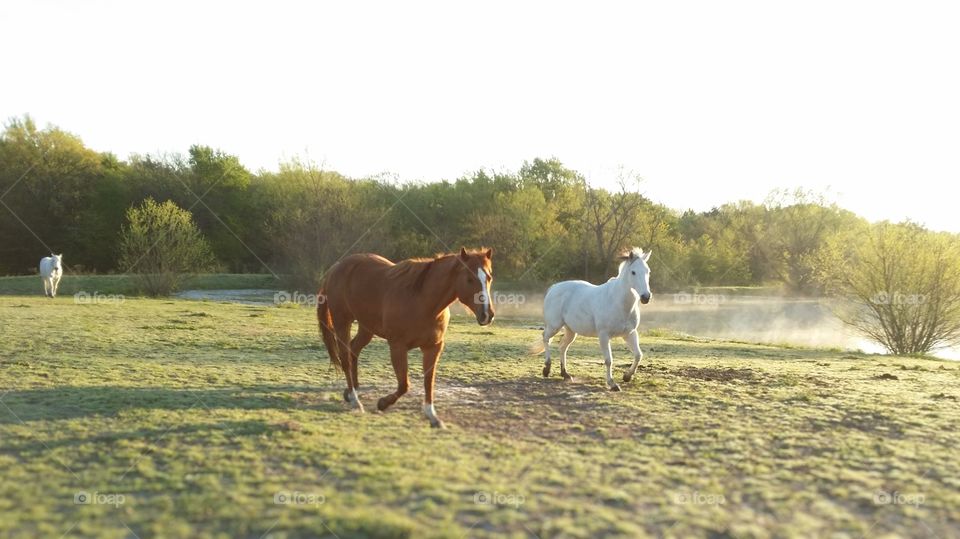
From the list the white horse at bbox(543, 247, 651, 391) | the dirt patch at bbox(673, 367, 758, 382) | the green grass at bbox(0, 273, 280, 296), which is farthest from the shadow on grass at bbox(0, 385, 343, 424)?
the green grass at bbox(0, 273, 280, 296)

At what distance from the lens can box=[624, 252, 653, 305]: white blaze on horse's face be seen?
31.3ft

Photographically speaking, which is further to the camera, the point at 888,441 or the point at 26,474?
the point at 888,441

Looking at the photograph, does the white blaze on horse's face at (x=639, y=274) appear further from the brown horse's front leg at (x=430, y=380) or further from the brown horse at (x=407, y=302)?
the brown horse's front leg at (x=430, y=380)

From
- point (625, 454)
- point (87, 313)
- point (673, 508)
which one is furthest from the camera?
point (87, 313)

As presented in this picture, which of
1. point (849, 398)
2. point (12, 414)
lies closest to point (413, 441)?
point (12, 414)

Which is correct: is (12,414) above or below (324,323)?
below

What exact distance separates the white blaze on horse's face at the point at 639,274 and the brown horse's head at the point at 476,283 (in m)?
3.20

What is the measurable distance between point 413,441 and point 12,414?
453 centimetres

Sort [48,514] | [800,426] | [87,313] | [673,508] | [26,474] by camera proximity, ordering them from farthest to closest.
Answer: [87,313], [800,426], [26,474], [673,508], [48,514]

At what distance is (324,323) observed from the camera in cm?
913

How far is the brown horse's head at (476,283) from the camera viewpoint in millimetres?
7020

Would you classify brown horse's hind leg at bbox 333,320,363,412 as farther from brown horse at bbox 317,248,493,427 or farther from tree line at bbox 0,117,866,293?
tree line at bbox 0,117,866,293

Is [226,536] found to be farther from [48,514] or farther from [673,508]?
[673,508]

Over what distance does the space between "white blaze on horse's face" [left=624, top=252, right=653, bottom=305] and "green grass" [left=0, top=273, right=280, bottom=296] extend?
1132 inches
